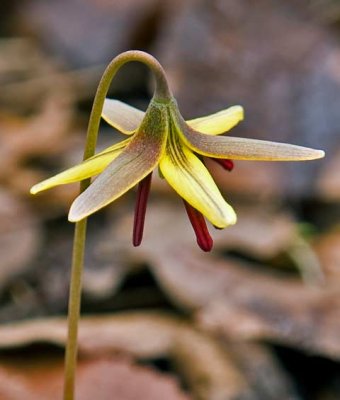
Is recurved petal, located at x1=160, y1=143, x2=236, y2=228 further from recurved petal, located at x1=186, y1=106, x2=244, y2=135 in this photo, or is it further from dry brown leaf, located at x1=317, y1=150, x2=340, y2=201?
dry brown leaf, located at x1=317, y1=150, x2=340, y2=201

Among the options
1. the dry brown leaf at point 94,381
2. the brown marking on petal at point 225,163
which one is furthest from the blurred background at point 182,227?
the brown marking on petal at point 225,163

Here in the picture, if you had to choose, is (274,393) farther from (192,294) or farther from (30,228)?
(30,228)

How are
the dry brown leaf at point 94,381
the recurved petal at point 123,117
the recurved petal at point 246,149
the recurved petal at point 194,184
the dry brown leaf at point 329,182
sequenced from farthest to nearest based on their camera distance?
the dry brown leaf at point 329,182
the dry brown leaf at point 94,381
the recurved petal at point 123,117
the recurved petal at point 246,149
the recurved petal at point 194,184

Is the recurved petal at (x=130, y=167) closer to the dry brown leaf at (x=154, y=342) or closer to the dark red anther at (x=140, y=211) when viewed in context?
the dark red anther at (x=140, y=211)

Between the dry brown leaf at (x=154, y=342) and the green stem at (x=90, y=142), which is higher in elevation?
the green stem at (x=90, y=142)

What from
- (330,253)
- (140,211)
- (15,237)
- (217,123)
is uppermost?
(217,123)

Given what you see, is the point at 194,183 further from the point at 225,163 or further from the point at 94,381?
the point at 94,381

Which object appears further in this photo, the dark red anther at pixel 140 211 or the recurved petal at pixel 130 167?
the dark red anther at pixel 140 211

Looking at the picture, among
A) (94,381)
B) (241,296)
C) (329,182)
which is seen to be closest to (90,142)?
(94,381)

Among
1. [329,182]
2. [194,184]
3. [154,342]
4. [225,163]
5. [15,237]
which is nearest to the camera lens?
[194,184]

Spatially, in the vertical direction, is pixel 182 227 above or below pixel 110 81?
below
